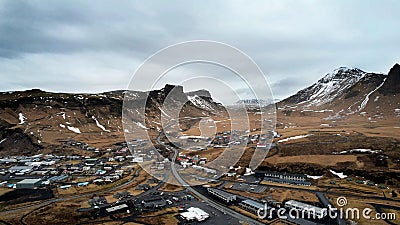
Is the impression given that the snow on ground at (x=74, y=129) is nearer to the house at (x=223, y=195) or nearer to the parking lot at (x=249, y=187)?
the house at (x=223, y=195)

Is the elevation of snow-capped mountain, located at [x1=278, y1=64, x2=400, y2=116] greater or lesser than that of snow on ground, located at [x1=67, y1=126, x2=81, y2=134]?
greater

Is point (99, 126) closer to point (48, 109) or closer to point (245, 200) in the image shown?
point (48, 109)

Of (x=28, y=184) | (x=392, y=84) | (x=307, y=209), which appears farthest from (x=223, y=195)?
(x=392, y=84)

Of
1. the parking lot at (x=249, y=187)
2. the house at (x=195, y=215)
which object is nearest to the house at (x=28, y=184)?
the house at (x=195, y=215)

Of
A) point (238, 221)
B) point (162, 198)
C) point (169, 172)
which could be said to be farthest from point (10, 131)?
point (238, 221)

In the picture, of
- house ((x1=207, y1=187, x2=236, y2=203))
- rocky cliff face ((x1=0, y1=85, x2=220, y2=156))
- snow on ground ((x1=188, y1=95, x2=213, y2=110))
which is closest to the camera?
house ((x1=207, y1=187, x2=236, y2=203))

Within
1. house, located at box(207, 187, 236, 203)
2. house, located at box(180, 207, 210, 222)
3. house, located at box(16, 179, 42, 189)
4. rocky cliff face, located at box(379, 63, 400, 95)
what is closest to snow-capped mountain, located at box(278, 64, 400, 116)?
rocky cliff face, located at box(379, 63, 400, 95)

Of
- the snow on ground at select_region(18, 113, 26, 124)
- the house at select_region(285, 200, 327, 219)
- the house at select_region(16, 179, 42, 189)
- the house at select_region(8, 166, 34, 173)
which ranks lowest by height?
the house at select_region(285, 200, 327, 219)

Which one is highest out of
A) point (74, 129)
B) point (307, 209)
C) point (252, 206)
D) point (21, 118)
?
point (21, 118)

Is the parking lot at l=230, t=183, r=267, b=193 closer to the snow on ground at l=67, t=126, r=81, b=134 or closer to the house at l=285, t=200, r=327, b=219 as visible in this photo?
the house at l=285, t=200, r=327, b=219

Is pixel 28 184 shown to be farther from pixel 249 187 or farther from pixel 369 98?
pixel 369 98

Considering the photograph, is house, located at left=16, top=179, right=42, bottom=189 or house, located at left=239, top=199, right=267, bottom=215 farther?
house, located at left=16, top=179, right=42, bottom=189
